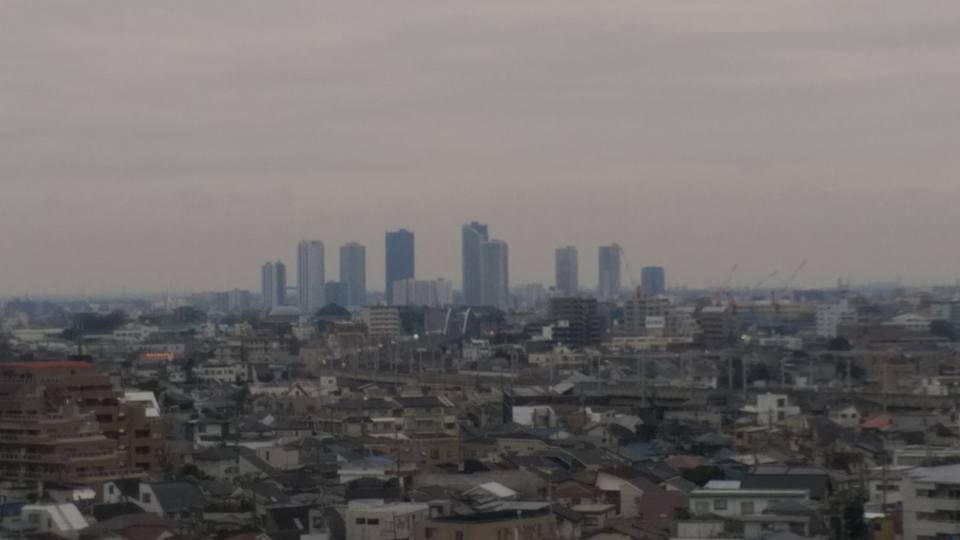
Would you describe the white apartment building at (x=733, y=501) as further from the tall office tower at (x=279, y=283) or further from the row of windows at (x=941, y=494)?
the tall office tower at (x=279, y=283)

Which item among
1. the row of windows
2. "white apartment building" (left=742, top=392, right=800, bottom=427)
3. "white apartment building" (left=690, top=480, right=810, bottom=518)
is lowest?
"white apartment building" (left=742, top=392, right=800, bottom=427)

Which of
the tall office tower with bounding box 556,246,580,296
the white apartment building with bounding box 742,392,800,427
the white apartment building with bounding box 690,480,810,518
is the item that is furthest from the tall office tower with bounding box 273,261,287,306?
the white apartment building with bounding box 690,480,810,518

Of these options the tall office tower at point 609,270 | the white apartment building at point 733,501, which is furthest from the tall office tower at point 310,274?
the white apartment building at point 733,501

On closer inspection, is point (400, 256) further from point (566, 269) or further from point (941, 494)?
point (941, 494)

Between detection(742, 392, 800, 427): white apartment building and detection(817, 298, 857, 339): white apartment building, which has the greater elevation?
detection(817, 298, 857, 339): white apartment building

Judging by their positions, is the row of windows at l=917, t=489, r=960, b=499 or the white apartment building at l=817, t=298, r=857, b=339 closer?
the row of windows at l=917, t=489, r=960, b=499

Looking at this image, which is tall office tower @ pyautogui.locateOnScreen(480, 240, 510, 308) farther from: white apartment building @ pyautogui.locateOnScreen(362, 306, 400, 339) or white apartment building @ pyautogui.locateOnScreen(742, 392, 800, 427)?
white apartment building @ pyautogui.locateOnScreen(742, 392, 800, 427)

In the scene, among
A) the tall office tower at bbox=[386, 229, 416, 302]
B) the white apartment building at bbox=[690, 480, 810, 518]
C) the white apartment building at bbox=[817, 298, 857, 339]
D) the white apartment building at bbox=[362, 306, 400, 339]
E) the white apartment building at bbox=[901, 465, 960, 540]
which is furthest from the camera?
the tall office tower at bbox=[386, 229, 416, 302]

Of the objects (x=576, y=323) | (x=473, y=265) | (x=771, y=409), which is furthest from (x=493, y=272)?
(x=771, y=409)
